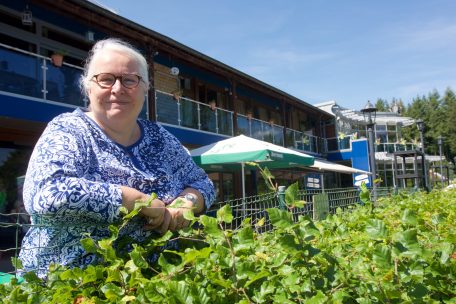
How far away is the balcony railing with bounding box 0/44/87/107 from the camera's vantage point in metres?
7.74

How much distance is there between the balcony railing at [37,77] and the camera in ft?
25.4

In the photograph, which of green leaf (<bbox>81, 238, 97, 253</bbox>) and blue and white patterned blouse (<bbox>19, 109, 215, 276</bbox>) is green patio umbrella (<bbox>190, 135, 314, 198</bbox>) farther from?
green leaf (<bbox>81, 238, 97, 253</bbox>)

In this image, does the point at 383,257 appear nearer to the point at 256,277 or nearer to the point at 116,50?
the point at 256,277

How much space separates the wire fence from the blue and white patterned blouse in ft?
0.12

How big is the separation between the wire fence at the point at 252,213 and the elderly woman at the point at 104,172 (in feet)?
0.19

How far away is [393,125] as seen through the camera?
122ft

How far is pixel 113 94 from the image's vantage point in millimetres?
1716

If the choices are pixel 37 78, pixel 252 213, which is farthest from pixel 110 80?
pixel 37 78

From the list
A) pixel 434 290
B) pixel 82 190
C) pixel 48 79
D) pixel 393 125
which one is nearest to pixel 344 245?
pixel 434 290

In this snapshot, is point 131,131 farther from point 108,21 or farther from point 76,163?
point 108,21

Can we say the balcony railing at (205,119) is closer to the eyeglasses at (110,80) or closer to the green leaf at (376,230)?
the eyeglasses at (110,80)

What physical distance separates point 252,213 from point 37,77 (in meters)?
6.97

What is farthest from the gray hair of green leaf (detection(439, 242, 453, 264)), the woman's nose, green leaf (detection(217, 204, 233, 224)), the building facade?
the building facade

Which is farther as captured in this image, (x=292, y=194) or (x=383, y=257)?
(x=292, y=194)
